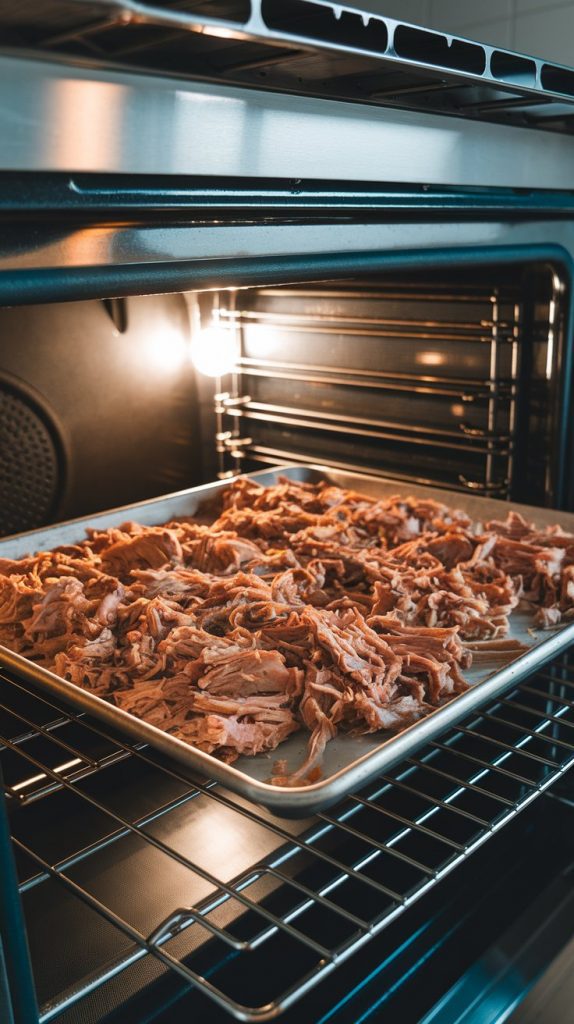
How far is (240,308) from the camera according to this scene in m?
2.30

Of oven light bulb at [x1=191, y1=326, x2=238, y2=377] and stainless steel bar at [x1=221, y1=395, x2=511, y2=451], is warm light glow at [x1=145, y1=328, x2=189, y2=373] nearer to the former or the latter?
oven light bulb at [x1=191, y1=326, x2=238, y2=377]

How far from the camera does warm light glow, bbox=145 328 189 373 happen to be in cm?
206

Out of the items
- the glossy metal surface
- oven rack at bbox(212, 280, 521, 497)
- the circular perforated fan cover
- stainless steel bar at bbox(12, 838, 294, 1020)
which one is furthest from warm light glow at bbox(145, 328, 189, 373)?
stainless steel bar at bbox(12, 838, 294, 1020)

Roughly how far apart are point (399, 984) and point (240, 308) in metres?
1.69

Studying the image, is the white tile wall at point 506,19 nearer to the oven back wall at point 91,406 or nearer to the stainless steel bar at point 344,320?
the stainless steel bar at point 344,320

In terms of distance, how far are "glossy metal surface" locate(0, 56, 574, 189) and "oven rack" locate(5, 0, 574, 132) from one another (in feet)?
0.05

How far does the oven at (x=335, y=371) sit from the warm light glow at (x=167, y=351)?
2cm

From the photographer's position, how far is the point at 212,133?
0.88 metres

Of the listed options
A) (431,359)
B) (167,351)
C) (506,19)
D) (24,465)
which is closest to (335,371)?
(431,359)

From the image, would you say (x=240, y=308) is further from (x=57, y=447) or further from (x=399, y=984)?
(x=399, y=984)

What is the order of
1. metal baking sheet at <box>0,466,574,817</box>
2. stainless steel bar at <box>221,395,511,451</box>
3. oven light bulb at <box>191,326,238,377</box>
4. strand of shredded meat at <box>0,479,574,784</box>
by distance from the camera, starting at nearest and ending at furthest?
metal baking sheet at <box>0,466,574,817</box> → strand of shredded meat at <box>0,479,574,784</box> → stainless steel bar at <box>221,395,511,451</box> → oven light bulb at <box>191,326,238,377</box>

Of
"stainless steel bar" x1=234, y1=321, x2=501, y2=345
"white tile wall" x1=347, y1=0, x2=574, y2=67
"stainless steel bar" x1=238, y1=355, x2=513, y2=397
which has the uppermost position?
"white tile wall" x1=347, y1=0, x2=574, y2=67

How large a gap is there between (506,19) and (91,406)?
1.30 metres

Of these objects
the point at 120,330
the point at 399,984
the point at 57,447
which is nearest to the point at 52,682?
the point at 399,984
